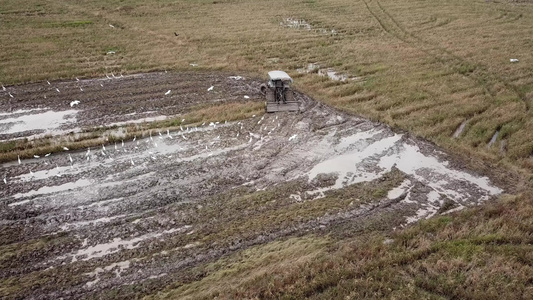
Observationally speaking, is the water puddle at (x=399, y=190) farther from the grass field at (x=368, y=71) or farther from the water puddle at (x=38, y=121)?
the water puddle at (x=38, y=121)

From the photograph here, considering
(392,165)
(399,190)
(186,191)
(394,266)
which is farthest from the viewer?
(392,165)

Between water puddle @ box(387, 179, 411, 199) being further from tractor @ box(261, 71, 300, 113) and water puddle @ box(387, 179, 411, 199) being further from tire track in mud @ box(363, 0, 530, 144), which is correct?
tractor @ box(261, 71, 300, 113)

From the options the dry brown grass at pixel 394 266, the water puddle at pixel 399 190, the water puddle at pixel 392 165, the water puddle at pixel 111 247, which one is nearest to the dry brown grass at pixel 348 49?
the water puddle at pixel 392 165

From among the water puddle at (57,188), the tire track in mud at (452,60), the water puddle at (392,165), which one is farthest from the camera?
the tire track in mud at (452,60)

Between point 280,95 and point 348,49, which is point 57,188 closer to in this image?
point 280,95

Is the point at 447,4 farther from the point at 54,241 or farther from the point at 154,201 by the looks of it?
the point at 54,241

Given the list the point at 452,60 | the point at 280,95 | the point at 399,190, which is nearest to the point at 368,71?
the point at 452,60
